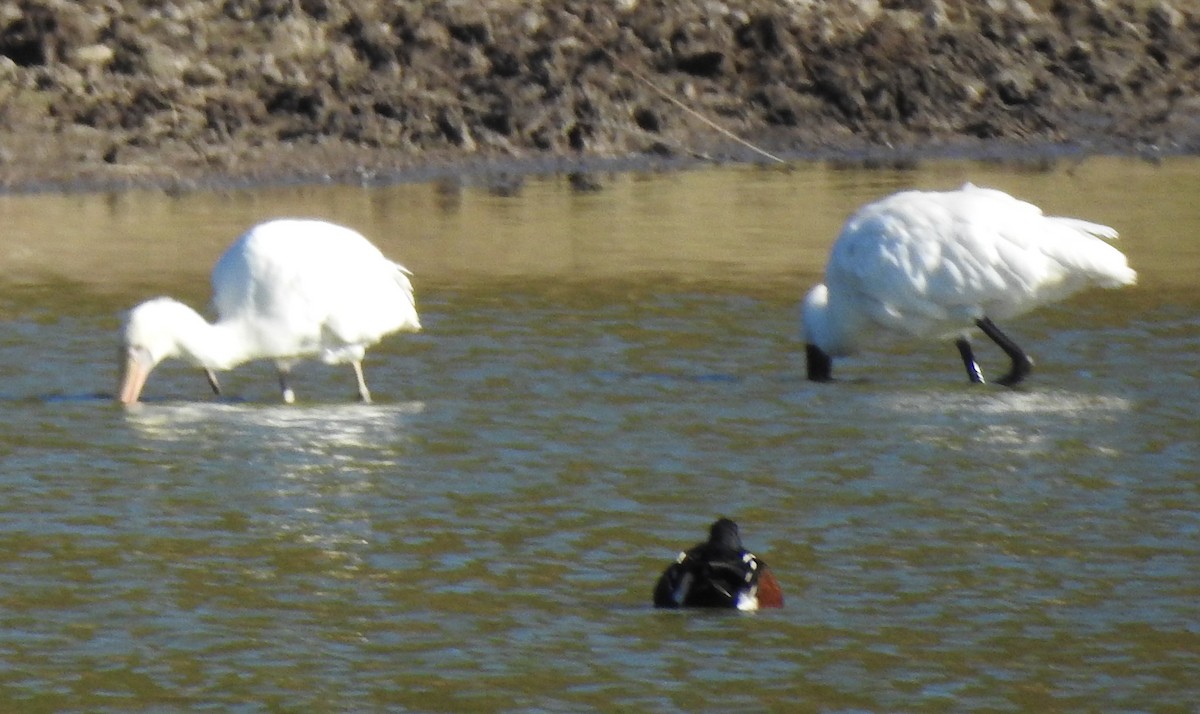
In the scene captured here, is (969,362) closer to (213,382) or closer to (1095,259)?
(1095,259)

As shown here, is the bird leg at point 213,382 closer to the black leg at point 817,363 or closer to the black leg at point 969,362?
the black leg at point 817,363

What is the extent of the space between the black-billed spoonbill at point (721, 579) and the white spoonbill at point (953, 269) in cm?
423

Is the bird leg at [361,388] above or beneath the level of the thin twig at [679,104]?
beneath

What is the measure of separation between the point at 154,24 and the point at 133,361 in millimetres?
9282

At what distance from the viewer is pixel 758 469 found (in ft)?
30.7

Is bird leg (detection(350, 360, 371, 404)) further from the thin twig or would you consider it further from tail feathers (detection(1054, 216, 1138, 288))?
the thin twig

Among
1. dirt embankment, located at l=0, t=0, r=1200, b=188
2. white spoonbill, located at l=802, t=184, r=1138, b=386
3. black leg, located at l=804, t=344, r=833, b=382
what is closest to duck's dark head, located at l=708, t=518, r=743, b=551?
white spoonbill, located at l=802, t=184, r=1138, b=386

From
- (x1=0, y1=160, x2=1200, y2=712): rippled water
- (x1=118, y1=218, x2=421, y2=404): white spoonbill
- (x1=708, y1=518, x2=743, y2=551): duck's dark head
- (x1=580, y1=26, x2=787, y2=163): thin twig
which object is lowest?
(x1=0, y1=160, x2=1200, y2=712): rippled water

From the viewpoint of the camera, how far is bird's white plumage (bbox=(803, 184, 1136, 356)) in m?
11.2

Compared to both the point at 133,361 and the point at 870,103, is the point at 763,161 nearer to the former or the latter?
the point at 870,103

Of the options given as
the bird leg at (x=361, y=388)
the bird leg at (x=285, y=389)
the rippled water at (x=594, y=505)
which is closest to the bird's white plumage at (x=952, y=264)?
the rippled water at (x=594, y=505)

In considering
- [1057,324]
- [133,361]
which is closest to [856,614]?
[133,361]

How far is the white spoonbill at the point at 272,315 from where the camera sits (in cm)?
1093

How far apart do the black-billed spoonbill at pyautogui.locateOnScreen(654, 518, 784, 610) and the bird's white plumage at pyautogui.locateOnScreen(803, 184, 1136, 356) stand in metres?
4.23
